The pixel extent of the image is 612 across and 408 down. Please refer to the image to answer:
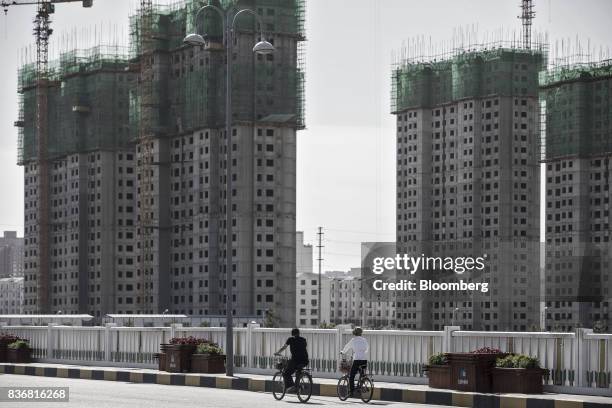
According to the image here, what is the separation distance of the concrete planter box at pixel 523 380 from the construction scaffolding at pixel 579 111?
14771cm

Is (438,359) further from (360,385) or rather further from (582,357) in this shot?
(582,357)

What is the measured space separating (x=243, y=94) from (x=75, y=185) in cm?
4744

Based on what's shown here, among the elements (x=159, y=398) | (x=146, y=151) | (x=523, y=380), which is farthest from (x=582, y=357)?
(x=146, y=151)

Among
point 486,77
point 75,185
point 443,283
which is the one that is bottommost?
point 443,283

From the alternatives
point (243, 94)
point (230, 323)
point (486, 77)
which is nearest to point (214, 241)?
point (243, 94)

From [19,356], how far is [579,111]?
455 ft

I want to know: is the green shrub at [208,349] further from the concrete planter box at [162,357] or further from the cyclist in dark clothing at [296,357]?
the cyclist in dark clothing at [296,357]

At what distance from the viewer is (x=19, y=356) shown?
127ft

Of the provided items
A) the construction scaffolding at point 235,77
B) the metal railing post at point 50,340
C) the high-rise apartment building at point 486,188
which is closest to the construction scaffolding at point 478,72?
the high-rise apartment building at point 486,188

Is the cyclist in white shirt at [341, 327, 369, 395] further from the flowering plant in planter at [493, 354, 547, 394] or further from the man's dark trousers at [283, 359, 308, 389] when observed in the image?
the flowering plant in planter at [493, 354, 547, 394]

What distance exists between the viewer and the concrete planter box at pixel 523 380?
2331 centimetres

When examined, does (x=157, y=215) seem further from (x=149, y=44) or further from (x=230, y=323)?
(x=230, y=323)

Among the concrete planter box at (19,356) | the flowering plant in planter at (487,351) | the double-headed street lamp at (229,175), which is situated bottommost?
the concrete planter box at (19,356)

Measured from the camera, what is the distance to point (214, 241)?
6594 inches
